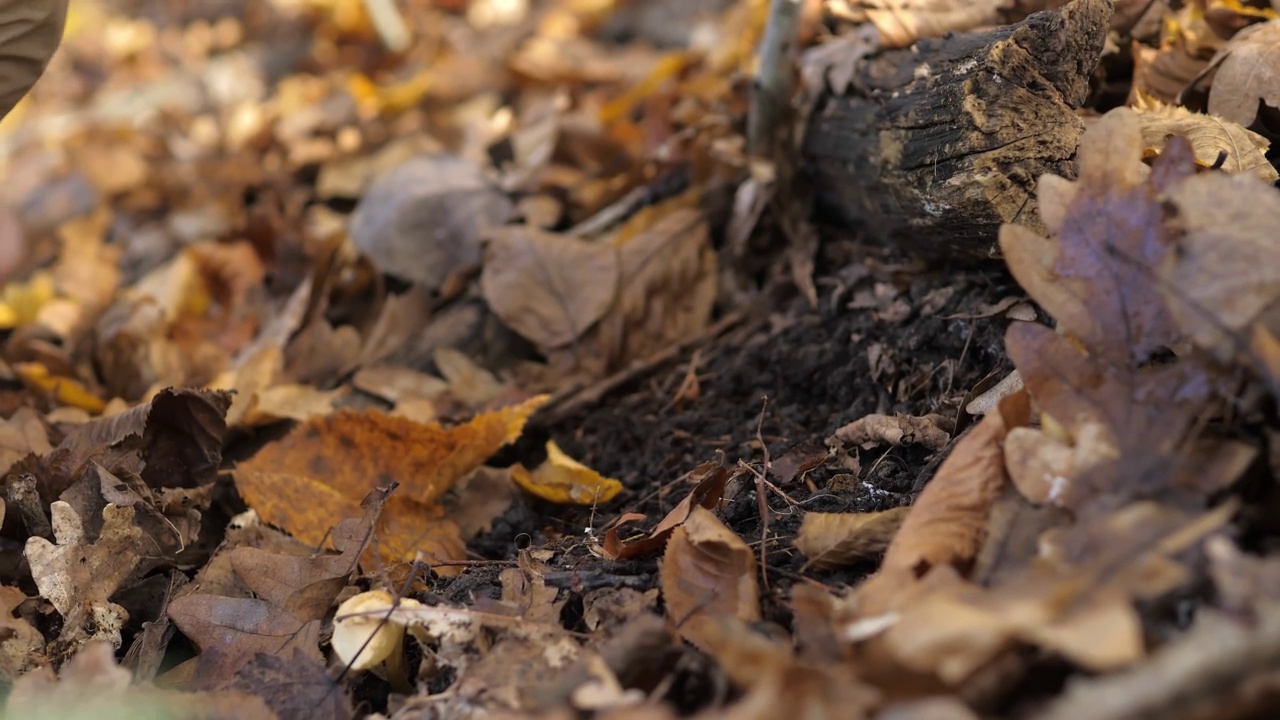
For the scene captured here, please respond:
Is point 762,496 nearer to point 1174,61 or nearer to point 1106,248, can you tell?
point 1106,248

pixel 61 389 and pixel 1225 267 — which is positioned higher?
pixel 1225 267

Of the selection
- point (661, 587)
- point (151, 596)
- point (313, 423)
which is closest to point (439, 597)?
point (661, 587)

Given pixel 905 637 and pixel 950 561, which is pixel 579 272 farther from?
pixel 905 637

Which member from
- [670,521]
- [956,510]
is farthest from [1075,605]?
[670,521]

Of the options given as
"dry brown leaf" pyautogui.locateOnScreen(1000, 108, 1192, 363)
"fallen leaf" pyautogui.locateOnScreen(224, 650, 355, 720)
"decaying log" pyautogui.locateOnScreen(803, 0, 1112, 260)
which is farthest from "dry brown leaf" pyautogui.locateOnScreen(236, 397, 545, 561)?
"dry brown leaf" pyautogui.locateOnScreen(1000, 108, 1192, 363)

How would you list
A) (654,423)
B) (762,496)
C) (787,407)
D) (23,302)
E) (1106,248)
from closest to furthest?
1. (1106,248)
2. (762,496)
3. (787,407)
4. (654,423)
5. (23,302)

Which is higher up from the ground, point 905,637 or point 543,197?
point 905,637

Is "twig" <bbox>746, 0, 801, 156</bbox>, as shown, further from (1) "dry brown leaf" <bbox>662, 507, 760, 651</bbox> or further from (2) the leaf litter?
(1) "dry brown leaf" <bbox>662, 507, 760, 651</bbox>
